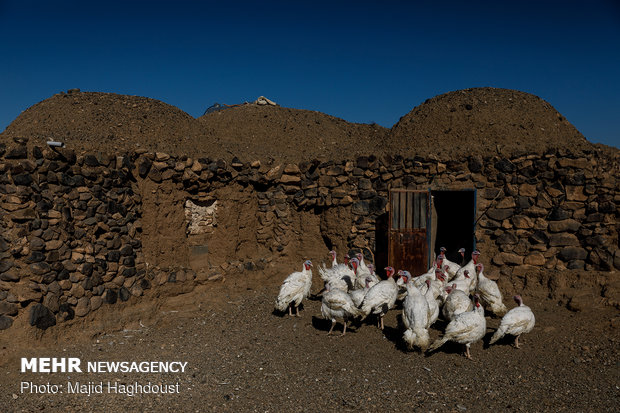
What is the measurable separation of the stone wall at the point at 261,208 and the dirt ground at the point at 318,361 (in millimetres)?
562

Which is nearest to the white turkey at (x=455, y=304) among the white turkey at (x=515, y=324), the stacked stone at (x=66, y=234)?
the white turkey at (x=515, y=324)

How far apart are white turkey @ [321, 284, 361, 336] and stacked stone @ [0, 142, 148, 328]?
4.11 metres

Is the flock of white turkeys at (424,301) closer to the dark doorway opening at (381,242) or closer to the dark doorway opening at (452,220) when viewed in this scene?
the dark doorway opening at (381,242)

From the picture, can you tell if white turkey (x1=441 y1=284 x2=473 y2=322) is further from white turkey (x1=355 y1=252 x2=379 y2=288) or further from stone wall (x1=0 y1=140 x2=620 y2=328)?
stone wall (x1=0 y1=140 x2=620 y2=328)

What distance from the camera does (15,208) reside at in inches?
291

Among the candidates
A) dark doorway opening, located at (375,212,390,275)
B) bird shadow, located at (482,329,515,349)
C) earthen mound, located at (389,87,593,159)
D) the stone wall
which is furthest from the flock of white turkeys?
earthen mound, located at (389,87,593,159)

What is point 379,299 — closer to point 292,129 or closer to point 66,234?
point 66,234

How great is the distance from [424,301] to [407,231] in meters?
3.20

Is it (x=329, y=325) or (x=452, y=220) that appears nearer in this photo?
(x=329, y=325)

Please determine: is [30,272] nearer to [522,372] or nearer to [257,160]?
[257,160]

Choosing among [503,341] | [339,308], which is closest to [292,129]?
[339,308]

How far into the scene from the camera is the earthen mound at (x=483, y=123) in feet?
41.3

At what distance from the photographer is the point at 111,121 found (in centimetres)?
1177

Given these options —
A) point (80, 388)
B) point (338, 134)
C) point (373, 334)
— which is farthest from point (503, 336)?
point (338, 134)
